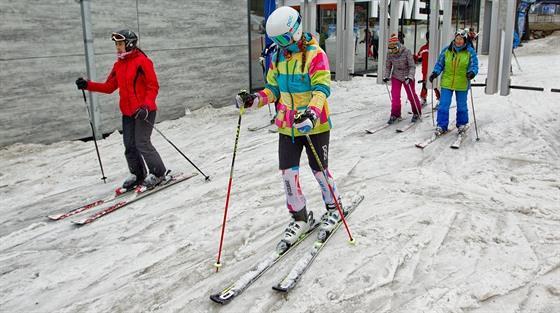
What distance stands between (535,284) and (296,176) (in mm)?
1902

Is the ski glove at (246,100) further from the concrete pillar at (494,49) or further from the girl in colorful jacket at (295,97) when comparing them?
the concrete pillar at (494,49)

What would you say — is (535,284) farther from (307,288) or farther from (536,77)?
(536,77)

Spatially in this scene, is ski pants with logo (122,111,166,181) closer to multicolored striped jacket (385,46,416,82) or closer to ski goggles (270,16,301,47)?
ski goggles (270,16,301,47)

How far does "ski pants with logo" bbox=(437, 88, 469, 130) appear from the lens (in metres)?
7.77

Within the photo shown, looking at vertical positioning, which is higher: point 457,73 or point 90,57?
point 90,57

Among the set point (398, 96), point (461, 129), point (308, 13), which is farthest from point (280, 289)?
point (308, 13)

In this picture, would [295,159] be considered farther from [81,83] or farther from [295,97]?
[81,83]

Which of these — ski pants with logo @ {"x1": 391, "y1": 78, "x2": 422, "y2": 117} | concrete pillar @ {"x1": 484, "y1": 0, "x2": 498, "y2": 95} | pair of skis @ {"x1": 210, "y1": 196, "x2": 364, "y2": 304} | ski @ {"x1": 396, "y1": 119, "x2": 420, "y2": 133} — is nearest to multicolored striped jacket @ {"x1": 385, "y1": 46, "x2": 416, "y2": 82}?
ski pants with logo @ {"x1": 391, "y1": 78, "x2": 422, "y2": 117}

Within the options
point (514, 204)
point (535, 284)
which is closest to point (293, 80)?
point (535, 284)

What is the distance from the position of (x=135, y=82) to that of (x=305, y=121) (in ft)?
8.79

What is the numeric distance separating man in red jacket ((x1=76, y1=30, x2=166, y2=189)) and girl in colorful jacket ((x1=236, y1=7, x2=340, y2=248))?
6.04ft

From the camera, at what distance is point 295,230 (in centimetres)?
420

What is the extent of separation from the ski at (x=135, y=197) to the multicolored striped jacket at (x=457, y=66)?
4157mm

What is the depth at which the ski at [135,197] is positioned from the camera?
16.2 feet
